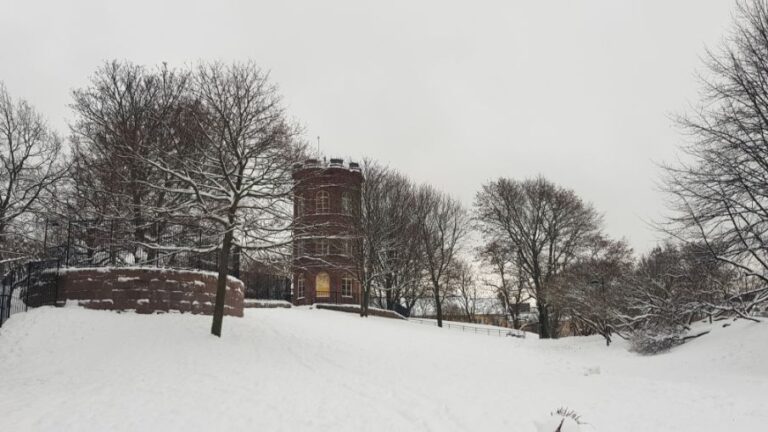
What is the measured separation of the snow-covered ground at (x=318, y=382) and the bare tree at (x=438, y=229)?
21928 millimetres

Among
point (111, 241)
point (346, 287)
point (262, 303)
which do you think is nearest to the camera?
point (111, 241)

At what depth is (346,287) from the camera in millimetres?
43781

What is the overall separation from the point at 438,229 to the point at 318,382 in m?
32.9

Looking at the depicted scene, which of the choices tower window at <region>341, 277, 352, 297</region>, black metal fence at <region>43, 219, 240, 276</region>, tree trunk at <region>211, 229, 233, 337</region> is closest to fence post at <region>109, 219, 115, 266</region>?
black metal fence at <region>43, 219, 240, 276</region>

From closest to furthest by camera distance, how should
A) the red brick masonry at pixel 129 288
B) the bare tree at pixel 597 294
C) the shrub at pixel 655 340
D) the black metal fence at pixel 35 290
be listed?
1. the red brick masonry at pixel 129 288
2. the black metal fence at pixel 35 290
3. the shrub at pixel 655 340
4. the bare tree at pixel 597 294

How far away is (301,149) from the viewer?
62.5 ft

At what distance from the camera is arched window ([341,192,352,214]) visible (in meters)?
39.1

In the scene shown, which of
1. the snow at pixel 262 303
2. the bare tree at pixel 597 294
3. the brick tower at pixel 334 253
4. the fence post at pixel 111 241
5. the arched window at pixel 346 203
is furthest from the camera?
the brick tower at pixel 334 253

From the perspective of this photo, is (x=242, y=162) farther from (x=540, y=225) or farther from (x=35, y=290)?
(x=540, y=225)

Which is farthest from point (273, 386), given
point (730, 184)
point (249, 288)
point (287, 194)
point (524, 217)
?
point (249, 288)

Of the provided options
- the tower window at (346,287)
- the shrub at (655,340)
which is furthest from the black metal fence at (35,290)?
the tower window at (346,287)

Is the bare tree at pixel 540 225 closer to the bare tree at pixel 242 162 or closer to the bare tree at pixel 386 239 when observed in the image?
the bare tree at pixel 386 239

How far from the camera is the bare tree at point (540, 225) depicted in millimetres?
40250

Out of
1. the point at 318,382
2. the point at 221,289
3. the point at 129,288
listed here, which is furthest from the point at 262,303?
the point at 318,382
